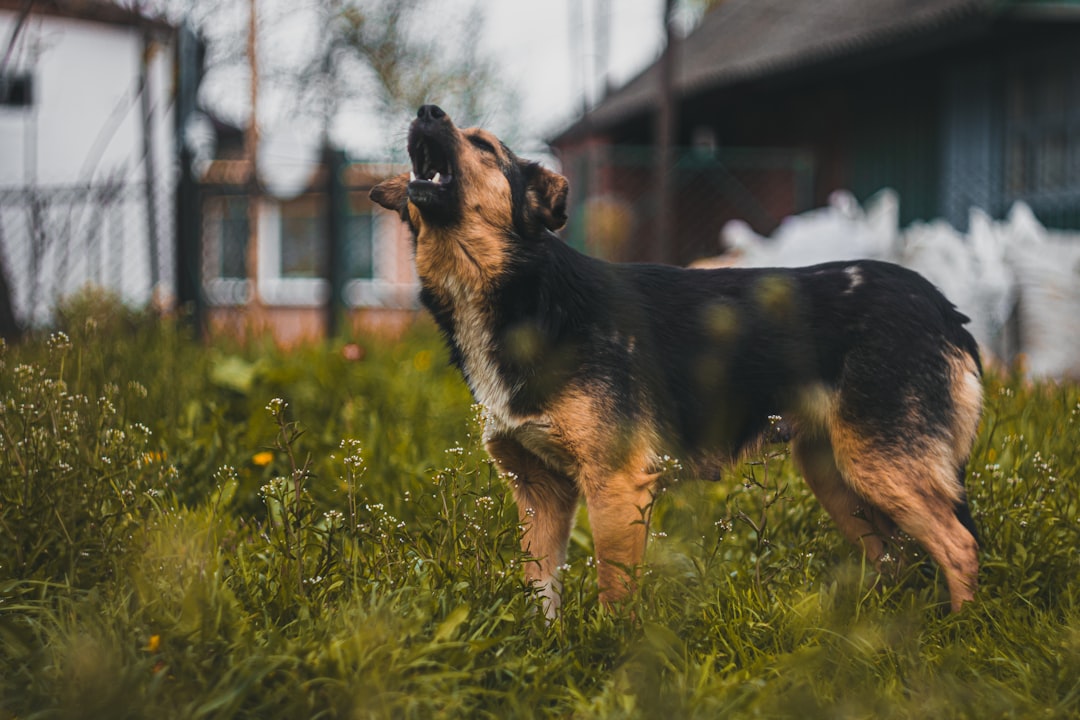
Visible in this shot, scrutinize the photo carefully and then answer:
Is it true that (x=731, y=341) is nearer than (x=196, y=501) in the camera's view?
Yes

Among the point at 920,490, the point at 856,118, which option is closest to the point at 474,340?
the point at 920,490

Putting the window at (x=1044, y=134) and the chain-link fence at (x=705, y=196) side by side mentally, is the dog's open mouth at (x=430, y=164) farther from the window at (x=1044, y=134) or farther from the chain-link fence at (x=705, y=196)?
the window at (x=1044, y=134)

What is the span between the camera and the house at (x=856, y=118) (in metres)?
10.8

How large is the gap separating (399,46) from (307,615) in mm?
11565

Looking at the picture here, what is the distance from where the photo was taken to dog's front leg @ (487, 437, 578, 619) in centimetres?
323

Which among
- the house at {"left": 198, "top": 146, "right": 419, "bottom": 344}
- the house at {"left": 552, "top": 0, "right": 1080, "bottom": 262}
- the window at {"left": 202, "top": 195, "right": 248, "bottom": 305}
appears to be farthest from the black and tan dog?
the house at {"left": 552, "top": 0, "right": 1080, "bottom": 262}

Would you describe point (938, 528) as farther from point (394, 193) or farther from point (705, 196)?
point (705, 196)

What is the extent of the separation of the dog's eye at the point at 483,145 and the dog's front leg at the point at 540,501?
98cm

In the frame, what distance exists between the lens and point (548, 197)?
3.30m

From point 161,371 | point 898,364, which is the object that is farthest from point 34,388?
point 898,364

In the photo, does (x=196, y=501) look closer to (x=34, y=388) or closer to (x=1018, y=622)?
(x=34, y=388)

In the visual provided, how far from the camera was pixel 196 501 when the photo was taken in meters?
3.85

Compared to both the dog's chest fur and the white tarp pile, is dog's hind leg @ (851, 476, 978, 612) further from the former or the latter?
the white tarp pile

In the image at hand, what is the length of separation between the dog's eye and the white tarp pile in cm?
498
